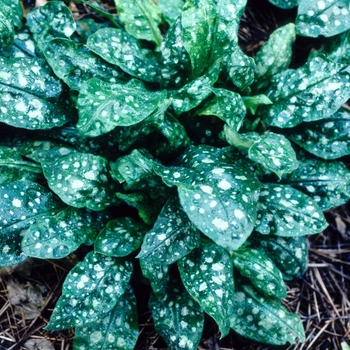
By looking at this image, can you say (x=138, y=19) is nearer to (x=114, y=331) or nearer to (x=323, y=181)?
(x=323, y=181)

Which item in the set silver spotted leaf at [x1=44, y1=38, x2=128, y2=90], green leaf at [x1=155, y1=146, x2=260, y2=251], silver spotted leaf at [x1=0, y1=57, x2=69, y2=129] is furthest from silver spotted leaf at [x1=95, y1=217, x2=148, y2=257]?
silver spotted leaf at [x1=44, y1=38, x2=128, y2=90]

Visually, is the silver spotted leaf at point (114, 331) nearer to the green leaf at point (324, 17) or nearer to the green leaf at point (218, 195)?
the green leaf at point (218, 195)

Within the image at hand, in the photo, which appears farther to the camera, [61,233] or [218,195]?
[61,233]

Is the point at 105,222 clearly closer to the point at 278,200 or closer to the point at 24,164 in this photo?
the point at 24,164

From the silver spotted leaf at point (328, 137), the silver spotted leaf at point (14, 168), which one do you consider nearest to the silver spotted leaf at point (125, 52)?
the silver spotted leaf at point (14, 168)

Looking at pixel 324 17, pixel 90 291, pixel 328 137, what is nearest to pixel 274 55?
pixel 324 17

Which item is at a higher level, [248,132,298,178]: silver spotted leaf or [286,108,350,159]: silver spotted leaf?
[248,132,298,178]: silver spotted leaf

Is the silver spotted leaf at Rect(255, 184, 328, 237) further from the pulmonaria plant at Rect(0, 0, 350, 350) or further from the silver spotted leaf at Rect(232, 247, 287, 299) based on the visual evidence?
the silver spotted leaf at Rect(232, 247, 287, 299)
